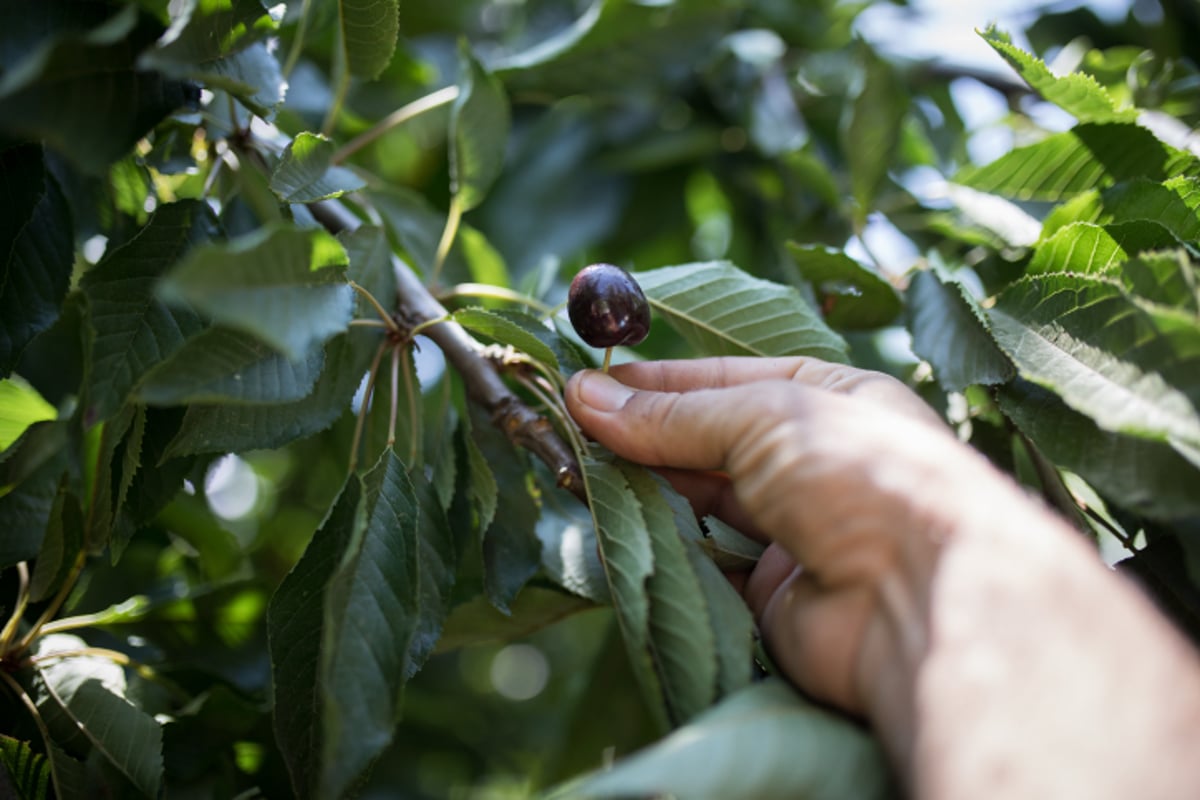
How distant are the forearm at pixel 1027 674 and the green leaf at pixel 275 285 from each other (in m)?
0.48

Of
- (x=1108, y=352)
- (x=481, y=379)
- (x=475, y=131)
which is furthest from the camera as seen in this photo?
(x=475, y=131)

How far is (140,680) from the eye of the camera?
1.08 meters

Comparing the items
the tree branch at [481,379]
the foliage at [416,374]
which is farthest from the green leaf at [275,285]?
the tree branch at [481,379]

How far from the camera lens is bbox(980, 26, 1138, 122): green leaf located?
966mm

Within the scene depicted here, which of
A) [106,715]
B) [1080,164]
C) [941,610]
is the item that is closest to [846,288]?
[1080,164]

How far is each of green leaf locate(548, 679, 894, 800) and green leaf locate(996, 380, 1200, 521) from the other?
293mm

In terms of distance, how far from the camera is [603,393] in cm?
88

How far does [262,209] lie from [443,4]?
1112 mm

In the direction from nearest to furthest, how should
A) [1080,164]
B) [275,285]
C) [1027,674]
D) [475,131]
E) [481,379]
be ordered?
[1027,674] < [275,285] < [481,379] < [1080,164] < [475,131]

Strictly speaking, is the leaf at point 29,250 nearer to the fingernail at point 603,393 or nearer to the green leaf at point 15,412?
the green leaf at point 15,412

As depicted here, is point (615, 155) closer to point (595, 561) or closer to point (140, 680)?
point (595, 561)

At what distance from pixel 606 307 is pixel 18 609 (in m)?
0.74

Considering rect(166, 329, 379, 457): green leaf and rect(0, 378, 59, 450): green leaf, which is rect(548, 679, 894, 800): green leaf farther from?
rect(0, 378, 59, 450): green leaf

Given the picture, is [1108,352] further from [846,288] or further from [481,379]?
[481,379]
